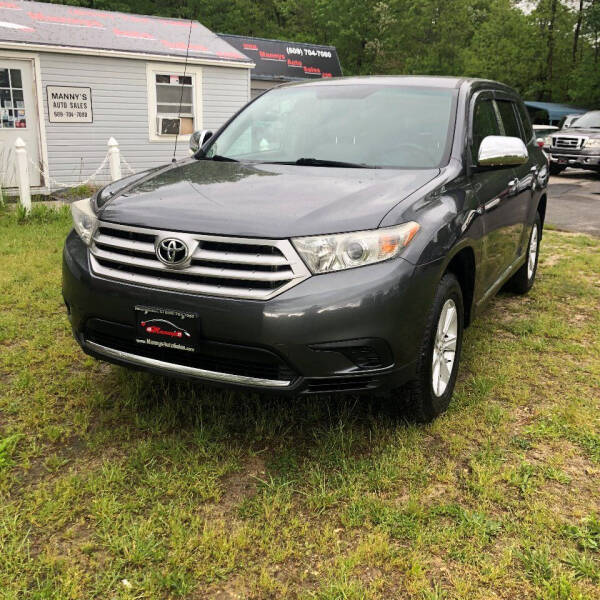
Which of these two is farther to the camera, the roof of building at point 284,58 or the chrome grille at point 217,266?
the roof of building at point 284,58

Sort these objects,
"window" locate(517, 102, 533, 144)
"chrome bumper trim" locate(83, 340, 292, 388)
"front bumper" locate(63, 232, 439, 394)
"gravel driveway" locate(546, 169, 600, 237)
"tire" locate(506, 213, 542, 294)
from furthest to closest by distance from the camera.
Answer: "gravel driveway" locate(546, 169, 600, 237) < "tire" locate(506, 213, 542, 294) < "window" locate(517, 102, 533, 144) < "chrome bumper trim" locate(83, 340, 292, 388) < "front bumper" locate(63, 232, 439, 394)

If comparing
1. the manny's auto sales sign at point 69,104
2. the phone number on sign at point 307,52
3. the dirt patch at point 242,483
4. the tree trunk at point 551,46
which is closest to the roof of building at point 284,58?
the phone number on sign at point 307,52

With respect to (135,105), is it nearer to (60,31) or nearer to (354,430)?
(60,31)

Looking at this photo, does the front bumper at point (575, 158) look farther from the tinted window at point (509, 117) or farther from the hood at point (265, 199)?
the hood at point (265, 199)

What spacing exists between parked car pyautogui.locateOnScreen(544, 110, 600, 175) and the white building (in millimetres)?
8447

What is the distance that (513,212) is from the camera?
4.39 metres

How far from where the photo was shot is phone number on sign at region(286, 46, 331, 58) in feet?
76.9

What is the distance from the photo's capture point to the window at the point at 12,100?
11953 mm

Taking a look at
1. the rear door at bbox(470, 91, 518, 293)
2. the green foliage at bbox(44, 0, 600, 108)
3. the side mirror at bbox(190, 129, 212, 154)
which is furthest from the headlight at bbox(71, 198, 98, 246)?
the green foliage at bbox(44, 0, 600, 108)

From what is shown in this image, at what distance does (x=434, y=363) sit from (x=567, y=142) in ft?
52.2

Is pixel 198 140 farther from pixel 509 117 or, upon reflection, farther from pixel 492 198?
pixel 509 117

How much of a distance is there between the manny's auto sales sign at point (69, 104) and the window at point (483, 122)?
34.3 feet

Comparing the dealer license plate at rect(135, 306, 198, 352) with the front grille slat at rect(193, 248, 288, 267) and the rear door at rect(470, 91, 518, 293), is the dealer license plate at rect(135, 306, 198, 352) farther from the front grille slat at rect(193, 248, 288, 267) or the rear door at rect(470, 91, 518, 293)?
the rear door at rect(470, 91, 518, 293)

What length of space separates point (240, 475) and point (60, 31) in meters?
12.5
